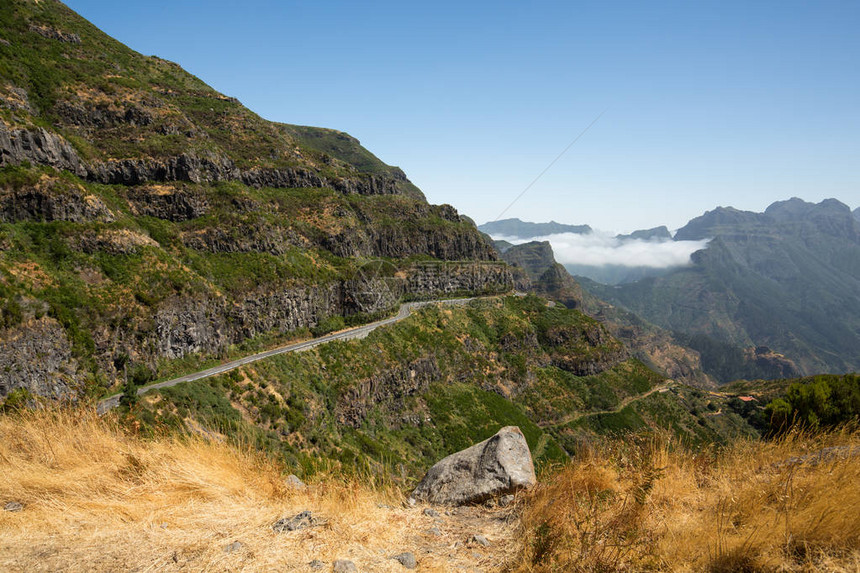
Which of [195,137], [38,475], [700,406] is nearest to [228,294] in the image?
[195,137]

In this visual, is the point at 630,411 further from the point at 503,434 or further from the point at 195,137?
the point at 195,137

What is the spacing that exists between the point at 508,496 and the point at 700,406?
382 feet

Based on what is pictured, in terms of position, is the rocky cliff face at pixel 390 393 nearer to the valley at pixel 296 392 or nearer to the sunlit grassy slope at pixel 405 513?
the valley at pixel 296 392

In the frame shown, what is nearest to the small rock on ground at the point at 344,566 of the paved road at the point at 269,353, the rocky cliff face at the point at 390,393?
the paved road at the point at 269,353

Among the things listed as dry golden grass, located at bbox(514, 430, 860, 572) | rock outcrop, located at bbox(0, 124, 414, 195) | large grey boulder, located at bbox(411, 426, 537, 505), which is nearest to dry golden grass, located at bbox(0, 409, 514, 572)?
large grey boulder, located at bbox(411, 426, 537, 505)

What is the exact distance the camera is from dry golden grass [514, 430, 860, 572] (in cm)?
451

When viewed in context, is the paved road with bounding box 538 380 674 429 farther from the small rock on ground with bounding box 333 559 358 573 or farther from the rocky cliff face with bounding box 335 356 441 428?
the small rock on ground with bounding box 333 559 358 573

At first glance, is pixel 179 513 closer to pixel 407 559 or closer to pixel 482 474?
pixel 407 559

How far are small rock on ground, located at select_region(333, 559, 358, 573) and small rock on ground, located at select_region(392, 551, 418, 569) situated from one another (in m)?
0.72

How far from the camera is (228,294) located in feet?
163

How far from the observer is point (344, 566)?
500 cm

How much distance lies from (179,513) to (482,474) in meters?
5.72

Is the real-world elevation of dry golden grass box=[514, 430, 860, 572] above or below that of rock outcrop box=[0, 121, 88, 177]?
below

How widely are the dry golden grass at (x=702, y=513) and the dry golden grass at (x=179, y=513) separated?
1.14 m
